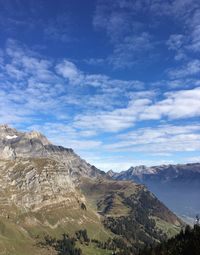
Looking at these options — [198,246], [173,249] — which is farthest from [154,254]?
[198,246]

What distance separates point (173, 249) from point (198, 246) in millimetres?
22350

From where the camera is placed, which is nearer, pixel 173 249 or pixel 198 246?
pixel 198 246

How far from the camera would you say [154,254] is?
655ft

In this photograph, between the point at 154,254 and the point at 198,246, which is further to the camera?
the point at 154,254

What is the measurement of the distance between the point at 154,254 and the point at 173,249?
10.4 meters

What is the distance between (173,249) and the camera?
19812 centimetres

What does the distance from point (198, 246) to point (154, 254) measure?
96.8 ft

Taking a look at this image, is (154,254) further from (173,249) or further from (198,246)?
(198,246)

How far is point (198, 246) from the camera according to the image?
17875 cm
